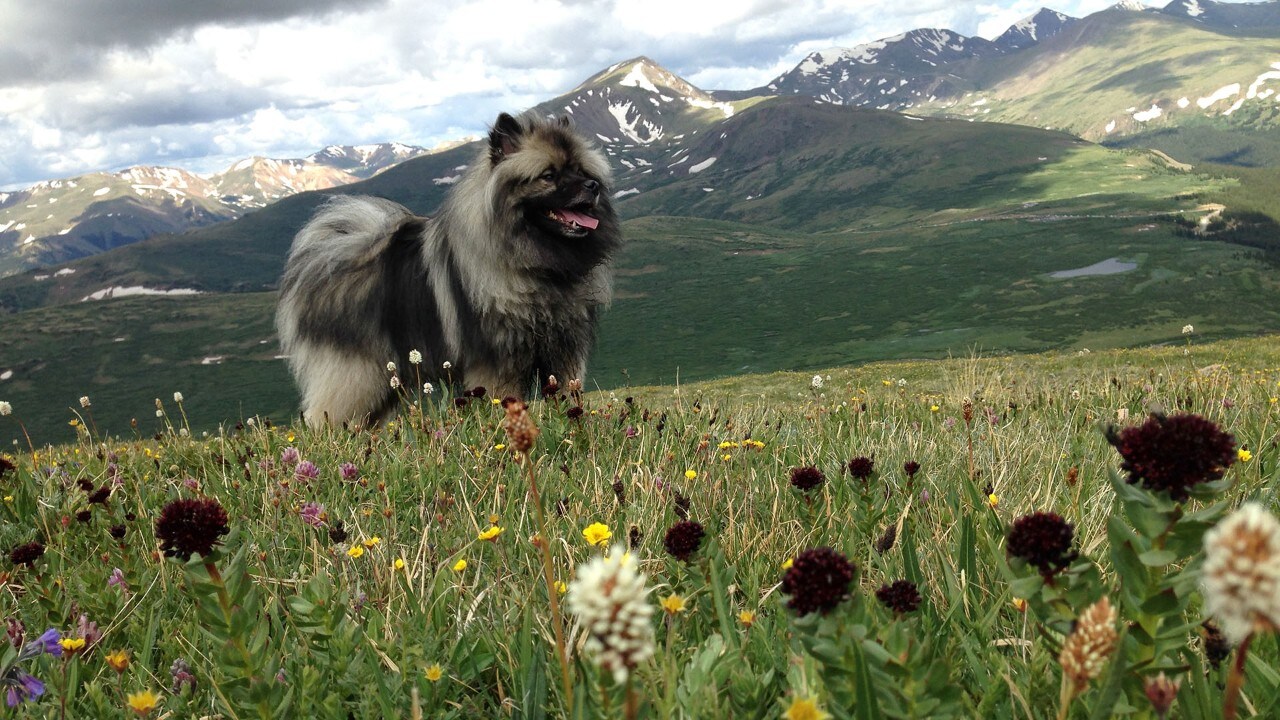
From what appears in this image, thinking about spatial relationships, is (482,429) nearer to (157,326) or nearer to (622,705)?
(622,705)

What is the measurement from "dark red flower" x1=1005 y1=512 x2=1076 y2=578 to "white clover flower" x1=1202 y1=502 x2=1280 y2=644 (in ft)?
2.01

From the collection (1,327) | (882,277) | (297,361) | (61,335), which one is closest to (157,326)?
(61,335)

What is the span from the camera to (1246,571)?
0.82 meters

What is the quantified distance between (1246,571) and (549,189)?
8.65m

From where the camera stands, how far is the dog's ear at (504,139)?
9195mm

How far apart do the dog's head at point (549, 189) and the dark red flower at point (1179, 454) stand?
7920 millimetres

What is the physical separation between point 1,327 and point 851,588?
23066 cm

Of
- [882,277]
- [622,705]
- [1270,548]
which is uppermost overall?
Result: [1270,548]

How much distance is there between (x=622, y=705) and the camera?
1.54m

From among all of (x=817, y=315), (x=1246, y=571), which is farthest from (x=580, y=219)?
(x=817, y=315)

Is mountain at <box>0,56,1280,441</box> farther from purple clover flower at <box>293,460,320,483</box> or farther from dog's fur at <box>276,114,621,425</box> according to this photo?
purple clover flower at <box>293,460,320,483</box>

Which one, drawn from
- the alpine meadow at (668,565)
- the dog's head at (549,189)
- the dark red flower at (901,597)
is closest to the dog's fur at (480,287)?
the dog's head at (549,189)

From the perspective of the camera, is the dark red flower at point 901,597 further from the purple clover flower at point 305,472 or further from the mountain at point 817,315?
the mountain at point 817,315

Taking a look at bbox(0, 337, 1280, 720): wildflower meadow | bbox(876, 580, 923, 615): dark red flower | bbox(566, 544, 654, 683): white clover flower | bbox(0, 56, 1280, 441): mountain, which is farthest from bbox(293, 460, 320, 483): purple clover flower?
bbox(0, 56, 1280, 441): mountain
